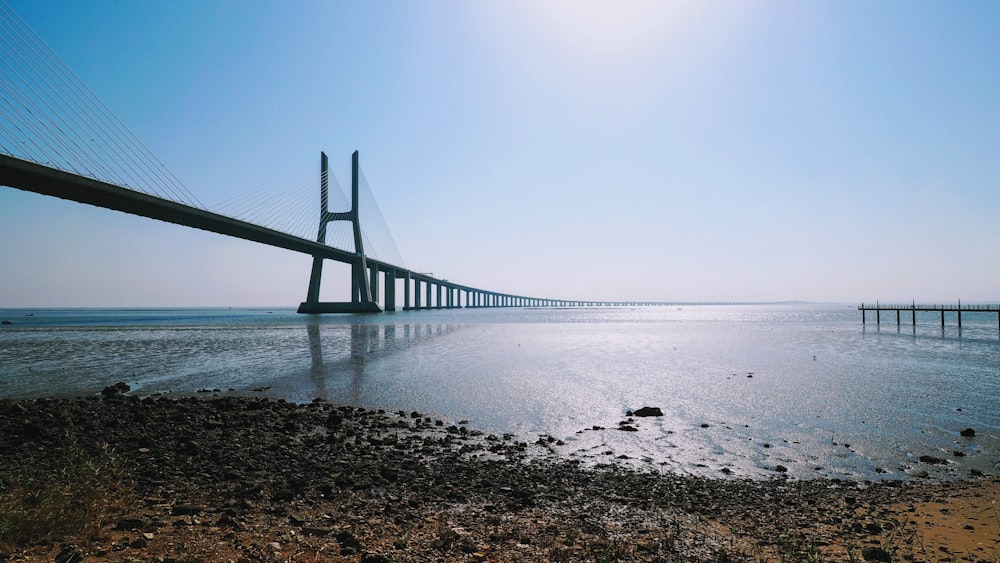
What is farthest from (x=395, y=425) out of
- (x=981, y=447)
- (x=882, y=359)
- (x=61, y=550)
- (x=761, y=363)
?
(x=882, y=359)

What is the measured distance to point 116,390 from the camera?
49.7 ft

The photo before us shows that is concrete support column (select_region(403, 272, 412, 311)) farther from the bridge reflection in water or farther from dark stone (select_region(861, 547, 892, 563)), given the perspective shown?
dark stone (select_region(861, 547, 892, 563))

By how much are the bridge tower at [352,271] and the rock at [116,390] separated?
70591 mm

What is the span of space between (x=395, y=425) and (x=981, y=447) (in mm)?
12716

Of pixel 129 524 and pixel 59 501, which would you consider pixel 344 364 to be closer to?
pixel 59 501

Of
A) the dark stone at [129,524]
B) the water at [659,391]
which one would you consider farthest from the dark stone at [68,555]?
the water at [659,391]

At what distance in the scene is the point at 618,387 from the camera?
1753 cm

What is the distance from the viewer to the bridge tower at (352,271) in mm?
86875

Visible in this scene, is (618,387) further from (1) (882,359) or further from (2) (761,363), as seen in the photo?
(1) (882,359)

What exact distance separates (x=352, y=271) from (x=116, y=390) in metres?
78.4

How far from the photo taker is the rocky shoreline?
197 inches

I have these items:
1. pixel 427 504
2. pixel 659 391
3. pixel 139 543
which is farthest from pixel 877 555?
pixel 659 391

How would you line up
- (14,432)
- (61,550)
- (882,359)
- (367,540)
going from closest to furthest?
(61,550) < (367,540) < (14,432) < (882,359)

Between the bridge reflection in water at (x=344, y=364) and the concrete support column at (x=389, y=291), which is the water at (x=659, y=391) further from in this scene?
the concrete support column at (x=389, y=291)
